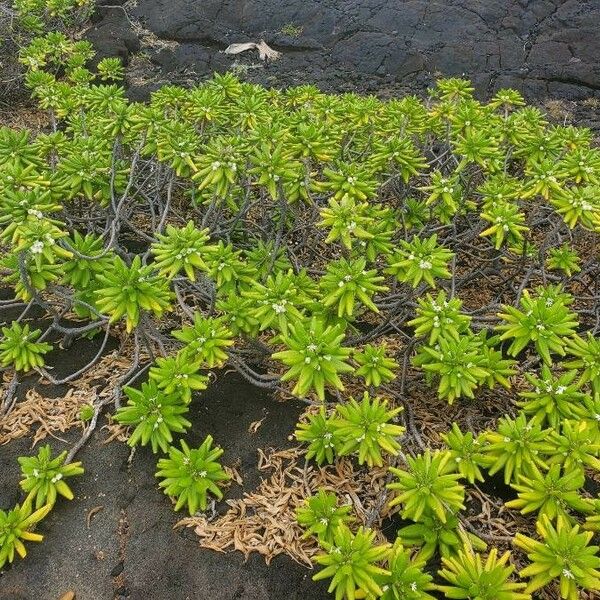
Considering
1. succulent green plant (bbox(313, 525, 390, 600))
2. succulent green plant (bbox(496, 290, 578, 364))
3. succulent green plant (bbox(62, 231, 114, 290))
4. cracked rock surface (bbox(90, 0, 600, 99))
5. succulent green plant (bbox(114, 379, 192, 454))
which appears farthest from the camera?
cracked rock surface (bbox(90, 0, 600, 99))

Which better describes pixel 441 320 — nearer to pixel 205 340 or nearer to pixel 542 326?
pixel 542 326

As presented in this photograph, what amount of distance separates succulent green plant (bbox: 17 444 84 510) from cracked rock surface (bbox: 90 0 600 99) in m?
6.86

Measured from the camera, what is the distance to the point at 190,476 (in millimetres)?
3021

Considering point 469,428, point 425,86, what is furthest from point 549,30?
point 469,428

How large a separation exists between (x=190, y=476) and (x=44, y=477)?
848 mm

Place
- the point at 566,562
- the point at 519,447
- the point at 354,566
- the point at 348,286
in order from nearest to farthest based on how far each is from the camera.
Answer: the point at 566,562
the point at 354,566
the point at 519,447
the point at 348,286

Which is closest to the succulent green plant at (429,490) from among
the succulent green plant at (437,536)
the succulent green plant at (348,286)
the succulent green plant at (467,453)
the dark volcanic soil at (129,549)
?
the succulent green plant at (437,536)

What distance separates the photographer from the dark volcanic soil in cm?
281

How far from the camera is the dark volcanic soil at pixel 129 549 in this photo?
9.23ft

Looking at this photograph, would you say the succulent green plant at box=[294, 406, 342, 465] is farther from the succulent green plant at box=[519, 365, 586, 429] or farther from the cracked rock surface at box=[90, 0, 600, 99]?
the cracked rock surface at box=[90, 0, 600, 99]

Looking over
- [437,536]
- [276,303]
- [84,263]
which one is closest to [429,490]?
[437,536]

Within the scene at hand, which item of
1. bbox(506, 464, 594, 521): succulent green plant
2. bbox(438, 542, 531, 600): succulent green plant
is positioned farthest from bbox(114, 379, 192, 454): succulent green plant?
bbox(506, 464, 594, 521): succulent green plant

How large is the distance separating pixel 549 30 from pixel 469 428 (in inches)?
305

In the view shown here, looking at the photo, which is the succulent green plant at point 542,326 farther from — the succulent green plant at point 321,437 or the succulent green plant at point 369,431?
the succulent green plant at point 321,437
